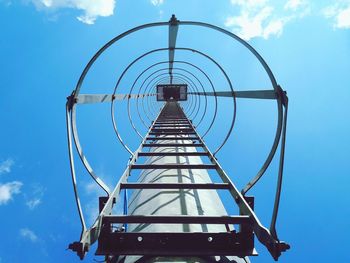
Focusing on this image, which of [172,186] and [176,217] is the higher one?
[172,186]

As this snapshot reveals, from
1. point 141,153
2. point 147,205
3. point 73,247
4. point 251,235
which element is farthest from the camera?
point 141,153

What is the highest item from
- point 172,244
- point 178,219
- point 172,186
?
point 172,186

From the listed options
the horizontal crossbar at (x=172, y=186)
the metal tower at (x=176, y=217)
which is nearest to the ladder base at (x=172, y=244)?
the metal tower at (x=176, y=217)

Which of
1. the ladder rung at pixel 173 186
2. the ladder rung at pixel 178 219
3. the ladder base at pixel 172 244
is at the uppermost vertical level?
the ladder rung at pixel 173 186

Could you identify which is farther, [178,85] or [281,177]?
[178,85]

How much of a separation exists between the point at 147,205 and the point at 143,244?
0.95 m

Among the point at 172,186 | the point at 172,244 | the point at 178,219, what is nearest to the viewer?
the point at 172,244

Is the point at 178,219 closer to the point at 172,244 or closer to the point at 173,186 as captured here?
the point at 172,244

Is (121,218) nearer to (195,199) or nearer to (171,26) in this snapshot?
(195,199)

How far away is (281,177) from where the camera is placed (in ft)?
8.54

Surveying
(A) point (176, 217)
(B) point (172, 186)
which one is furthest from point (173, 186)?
(A) point (176, 217)

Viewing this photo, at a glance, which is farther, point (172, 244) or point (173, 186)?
point (173, 186)

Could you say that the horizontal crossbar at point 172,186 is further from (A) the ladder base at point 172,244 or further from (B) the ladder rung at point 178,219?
(A) the ladder base at point 172,244

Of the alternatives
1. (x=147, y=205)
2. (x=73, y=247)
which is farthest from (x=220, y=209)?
(x=73, y=247)
